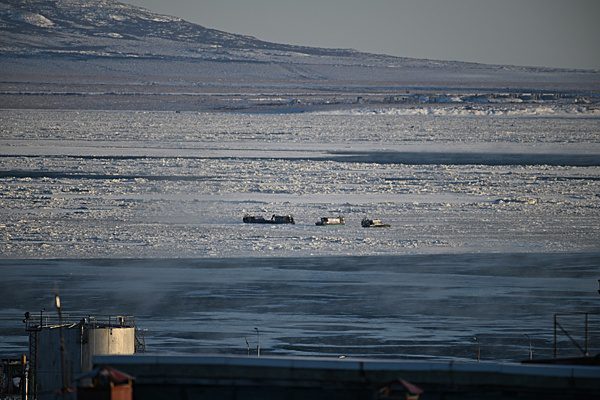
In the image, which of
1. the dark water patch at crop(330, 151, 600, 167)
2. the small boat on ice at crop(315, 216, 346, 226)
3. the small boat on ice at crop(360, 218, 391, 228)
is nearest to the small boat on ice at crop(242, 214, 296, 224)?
the small boat on ice at crop(315, 216, 346, 226)

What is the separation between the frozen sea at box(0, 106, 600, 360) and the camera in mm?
23344

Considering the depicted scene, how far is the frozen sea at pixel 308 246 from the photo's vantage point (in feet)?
76.6

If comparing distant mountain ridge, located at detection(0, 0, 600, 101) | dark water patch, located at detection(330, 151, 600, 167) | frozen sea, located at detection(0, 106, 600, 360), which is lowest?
frozen sea, located at detection(0, 106, 600, 360)

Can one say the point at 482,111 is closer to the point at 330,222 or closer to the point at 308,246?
the point at 330,222

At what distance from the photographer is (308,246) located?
3212 cm

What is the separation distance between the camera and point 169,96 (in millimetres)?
133875

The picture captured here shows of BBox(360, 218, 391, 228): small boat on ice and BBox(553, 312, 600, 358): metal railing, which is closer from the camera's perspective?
BBox(553, 312, 600, 358): metal railing

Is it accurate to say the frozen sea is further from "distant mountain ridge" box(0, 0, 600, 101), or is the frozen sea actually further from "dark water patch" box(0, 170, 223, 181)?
"distant mountain ridge" box(0, 0, 600, 101)

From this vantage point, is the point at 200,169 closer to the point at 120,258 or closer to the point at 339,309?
the point at 120,258

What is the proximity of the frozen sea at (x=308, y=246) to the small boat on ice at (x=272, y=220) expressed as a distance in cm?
35

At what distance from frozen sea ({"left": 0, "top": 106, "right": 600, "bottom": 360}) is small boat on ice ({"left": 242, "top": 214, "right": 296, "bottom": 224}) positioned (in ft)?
1.16

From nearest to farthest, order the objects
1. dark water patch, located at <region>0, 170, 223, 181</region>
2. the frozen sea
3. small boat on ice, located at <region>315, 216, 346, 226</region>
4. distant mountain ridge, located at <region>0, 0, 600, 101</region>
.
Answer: the frozen sea < small boat on ice, located at <region>315, 216, 346, 226</region> < dark water patch, located at <region>0, 170, 223, 181</region> < distant mountain ridge, located at <region>0, 0, 600, 101</region>

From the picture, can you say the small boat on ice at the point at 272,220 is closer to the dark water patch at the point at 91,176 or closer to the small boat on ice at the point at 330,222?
the small boat on ice at the point at 330,222

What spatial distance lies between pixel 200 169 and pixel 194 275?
25120mm
